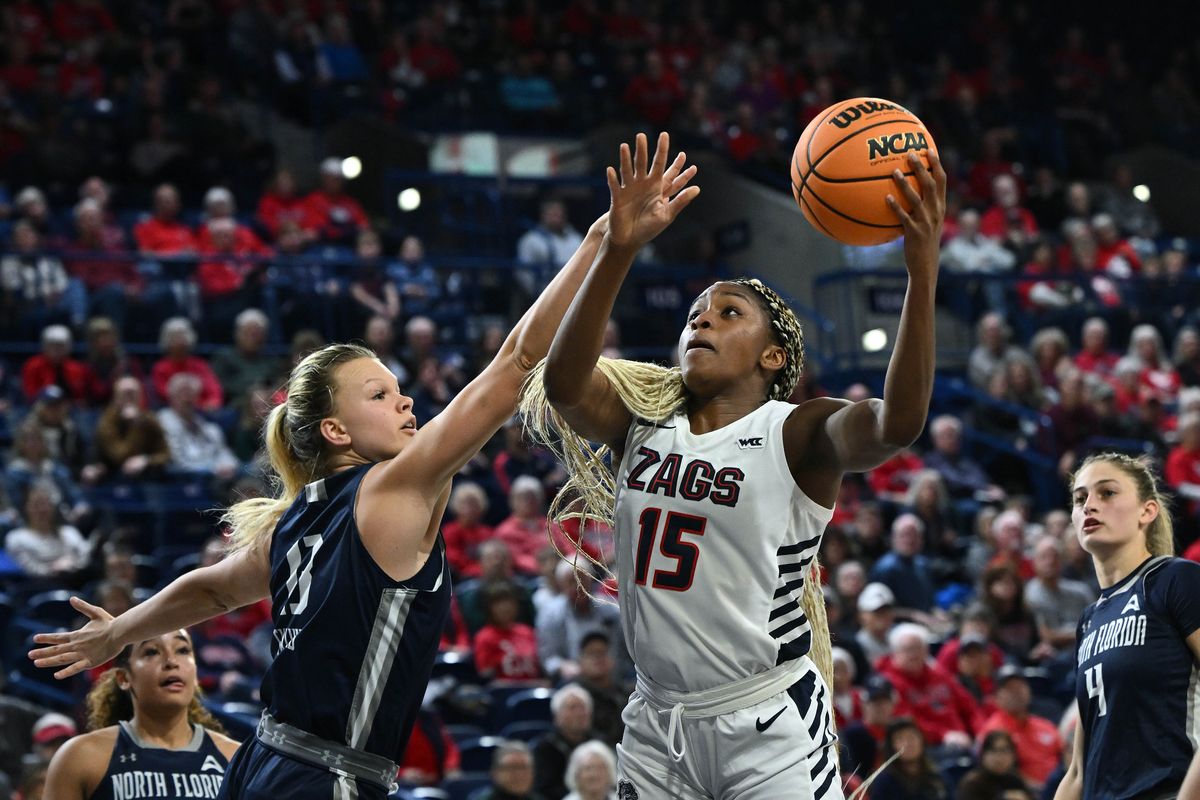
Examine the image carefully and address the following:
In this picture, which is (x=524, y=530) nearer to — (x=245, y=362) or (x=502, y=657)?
(x=502, y=657)

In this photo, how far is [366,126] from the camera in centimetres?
1578

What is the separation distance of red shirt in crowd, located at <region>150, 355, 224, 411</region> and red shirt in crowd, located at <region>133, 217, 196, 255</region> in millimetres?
1452

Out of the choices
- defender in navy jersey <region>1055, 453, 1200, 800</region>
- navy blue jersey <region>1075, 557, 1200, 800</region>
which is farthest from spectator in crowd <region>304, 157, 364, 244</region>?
navy blue jersey <region>1075, 557, 1200, 800</region>

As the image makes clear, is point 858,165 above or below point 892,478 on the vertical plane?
above

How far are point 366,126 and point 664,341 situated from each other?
3871mm

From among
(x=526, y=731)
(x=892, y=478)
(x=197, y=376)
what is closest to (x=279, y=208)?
(x=197, y=376)

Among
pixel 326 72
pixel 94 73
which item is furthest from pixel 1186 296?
pixel 94 73

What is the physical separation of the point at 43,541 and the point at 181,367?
2.13 m

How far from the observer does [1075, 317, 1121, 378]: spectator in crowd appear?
1431 centimetres

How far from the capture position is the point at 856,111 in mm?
4145

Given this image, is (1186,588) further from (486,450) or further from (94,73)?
(94,73)

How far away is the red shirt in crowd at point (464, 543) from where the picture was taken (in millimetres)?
10477

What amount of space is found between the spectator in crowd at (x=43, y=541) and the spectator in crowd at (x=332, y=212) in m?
4.63

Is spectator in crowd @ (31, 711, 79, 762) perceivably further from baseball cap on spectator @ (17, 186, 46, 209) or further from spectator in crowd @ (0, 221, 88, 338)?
baseball cap on spectator @ (17, 186, 46, 209)
